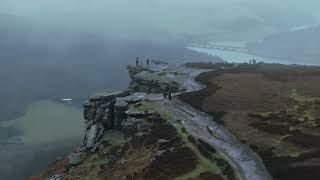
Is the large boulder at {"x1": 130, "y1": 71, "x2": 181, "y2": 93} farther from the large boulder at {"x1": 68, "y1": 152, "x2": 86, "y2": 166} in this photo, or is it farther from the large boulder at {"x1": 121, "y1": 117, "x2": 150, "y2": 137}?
the large boulder at {"x1": 68, "y1": 152, "x2": 86, "y2": 166}

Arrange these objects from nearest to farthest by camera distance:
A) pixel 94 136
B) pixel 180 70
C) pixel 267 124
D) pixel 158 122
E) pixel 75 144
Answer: pixel 267 124, pixel 158 122, pixel 94 136, pixel 180 70, pixel 75 144

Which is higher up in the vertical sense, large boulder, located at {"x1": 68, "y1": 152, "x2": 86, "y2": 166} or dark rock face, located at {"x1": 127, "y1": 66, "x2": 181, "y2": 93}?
dark rock face, located at {"x1": 127, "y1": 66, "x2": 181, "y2": 93}

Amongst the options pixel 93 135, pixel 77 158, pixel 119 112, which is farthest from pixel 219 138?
pixel 93 135

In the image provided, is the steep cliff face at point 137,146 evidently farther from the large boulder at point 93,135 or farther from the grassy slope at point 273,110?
the grassy slope at point 273,110

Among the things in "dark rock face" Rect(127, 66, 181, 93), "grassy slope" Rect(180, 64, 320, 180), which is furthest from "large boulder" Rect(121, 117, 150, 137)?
"dark rock face" Rect(127, 66, 181, 93)

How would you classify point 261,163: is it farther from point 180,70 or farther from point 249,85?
point 180,70

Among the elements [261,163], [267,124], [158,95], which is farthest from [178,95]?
[261,163]
